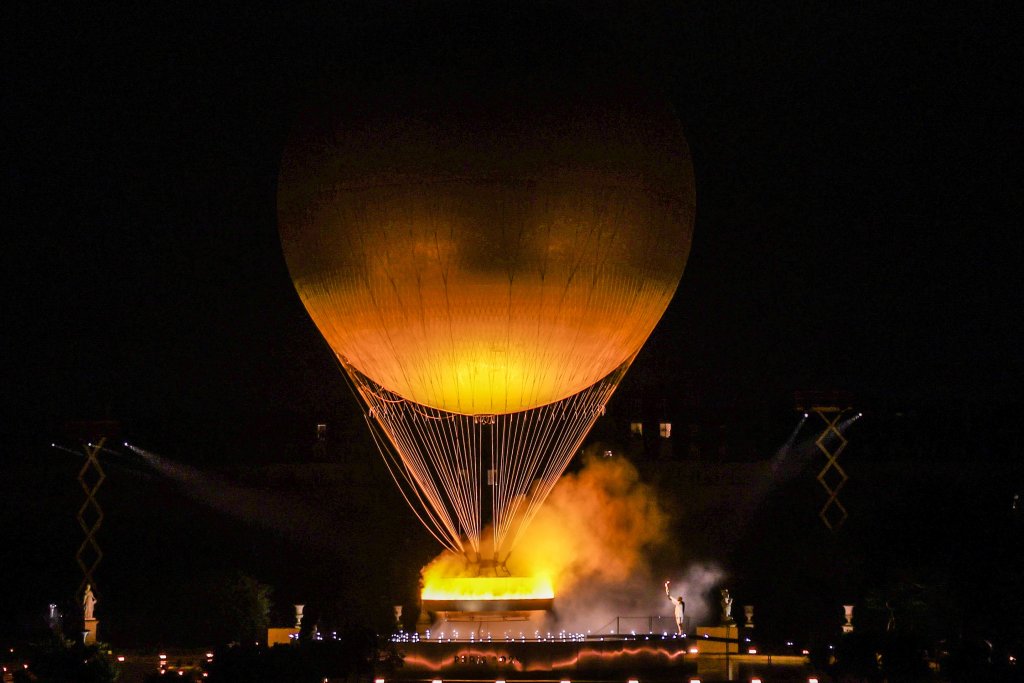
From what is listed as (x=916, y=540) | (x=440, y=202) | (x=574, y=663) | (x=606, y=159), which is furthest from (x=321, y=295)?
(x=916, y=540)

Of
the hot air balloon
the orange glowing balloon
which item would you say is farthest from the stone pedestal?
the orange glowing balloon

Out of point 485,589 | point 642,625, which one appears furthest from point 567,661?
point 642,625

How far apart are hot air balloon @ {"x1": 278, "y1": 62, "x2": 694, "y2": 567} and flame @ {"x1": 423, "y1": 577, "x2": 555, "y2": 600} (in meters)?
4.04

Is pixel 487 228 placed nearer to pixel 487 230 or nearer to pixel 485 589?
pixel 487 230

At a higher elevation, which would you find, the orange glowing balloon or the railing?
the orange glowing balloon

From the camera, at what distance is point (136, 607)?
41562 mm

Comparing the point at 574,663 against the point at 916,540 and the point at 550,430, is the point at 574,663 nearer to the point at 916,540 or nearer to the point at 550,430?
the point at 550,430

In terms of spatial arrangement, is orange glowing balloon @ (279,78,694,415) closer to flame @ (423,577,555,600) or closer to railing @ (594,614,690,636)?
flame @ (423,577,555,600)

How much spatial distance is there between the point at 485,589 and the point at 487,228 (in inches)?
332

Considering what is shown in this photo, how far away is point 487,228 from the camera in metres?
23.3

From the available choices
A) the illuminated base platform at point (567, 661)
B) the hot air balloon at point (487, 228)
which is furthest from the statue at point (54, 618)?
the hot air balloon at point (487, 228)

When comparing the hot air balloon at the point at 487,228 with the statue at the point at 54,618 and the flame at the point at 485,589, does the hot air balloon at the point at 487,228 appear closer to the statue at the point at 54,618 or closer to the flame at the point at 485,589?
the flame at the point at 485,589

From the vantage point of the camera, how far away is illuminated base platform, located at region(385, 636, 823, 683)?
2702 cm

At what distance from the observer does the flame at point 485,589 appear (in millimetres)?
28859
